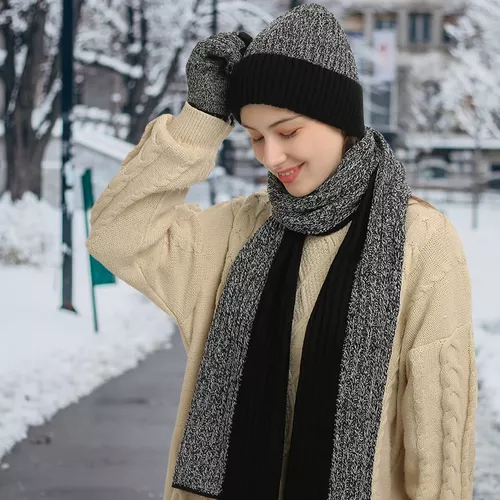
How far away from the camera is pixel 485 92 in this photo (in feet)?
19.5

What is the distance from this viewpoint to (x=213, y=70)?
4.39ft

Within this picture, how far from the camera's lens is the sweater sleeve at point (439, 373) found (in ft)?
4.18

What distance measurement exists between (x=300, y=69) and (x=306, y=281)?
0.38 meters

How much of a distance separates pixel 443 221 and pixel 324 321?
10.7 inches

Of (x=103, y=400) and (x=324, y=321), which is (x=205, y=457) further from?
(x=103, y=400)

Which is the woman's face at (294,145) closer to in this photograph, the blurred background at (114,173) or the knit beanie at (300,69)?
the knit beanie at (300,69)

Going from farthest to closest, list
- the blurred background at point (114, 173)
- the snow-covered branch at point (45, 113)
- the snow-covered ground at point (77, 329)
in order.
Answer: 1. the snow-covered branch at point (45, 113)
2. the snow-covered ground at point (77, 329)
3. the blurred background at point (114, 173)

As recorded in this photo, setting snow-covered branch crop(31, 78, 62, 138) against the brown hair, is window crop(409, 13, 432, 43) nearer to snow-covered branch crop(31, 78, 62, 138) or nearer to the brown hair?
snow-covered branch crop(31, 78, 62, 138)

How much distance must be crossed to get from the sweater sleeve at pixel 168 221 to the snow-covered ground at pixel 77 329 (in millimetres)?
1820

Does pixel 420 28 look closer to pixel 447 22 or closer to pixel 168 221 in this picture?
pixel 447 22

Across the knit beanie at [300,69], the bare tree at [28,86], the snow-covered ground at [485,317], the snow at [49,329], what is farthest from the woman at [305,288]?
the bare tree at [28,86]

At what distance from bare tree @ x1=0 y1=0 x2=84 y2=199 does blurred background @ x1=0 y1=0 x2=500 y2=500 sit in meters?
0.01

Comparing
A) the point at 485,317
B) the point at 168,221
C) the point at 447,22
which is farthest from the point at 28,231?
the point at 168,221

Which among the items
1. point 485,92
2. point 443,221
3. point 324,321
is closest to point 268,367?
point 324,321
